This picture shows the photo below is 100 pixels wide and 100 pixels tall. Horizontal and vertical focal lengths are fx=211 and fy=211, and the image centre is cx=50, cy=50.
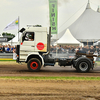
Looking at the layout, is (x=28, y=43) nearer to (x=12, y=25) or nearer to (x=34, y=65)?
(x=34, y=65)

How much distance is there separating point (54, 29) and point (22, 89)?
12.6 m

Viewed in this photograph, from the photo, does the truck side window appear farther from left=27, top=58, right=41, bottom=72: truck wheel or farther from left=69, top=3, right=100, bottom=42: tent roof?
left=69, top=3, right=100, bottom=42: tent roof

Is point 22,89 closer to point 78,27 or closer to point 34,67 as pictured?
point 34,67

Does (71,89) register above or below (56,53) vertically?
below

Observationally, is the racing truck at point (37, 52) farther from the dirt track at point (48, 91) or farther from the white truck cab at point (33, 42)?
the dirt track at point (48, 91)

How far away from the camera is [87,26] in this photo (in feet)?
108

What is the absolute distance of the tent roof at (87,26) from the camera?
31.5 m

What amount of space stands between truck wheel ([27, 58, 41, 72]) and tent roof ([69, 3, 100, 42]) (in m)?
19.8

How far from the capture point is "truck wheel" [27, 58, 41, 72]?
490 inches

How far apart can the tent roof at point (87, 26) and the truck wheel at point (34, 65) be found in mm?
19811

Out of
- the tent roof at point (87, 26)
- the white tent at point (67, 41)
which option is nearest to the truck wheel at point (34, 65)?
the white tent at point (67, 41)

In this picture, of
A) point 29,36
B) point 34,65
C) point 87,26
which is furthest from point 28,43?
point 87,26

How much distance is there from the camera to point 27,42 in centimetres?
1248

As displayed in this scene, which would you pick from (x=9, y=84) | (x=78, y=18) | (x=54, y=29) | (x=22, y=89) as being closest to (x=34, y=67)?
(x=9, y=84)
